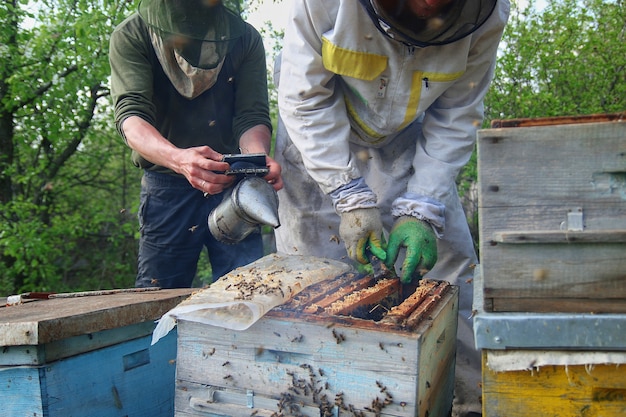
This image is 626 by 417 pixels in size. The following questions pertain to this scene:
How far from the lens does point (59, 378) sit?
1578 mm

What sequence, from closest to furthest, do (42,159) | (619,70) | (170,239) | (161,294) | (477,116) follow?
1. (161,294)
2. (477,116)
3. (170,239)
4. (619,70)
5. (42,159)

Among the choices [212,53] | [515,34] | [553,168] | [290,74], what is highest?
[515,34]

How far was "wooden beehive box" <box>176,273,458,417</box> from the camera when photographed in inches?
51.2

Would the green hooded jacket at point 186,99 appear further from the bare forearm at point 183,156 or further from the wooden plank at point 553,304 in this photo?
the wooden plank at point 553,304

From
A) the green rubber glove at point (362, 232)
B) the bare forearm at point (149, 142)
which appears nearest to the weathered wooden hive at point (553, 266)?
the green rubber glove at point (362, 232)

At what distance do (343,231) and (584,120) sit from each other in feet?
3.71

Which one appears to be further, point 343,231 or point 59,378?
point 343,231

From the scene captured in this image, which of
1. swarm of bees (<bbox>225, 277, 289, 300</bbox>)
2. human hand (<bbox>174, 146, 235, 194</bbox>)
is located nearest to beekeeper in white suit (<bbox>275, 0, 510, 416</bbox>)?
human hand (<bbox>174, 146, 235, 194</bbox>)

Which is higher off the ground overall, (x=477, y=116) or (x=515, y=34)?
(x=515, y=34)

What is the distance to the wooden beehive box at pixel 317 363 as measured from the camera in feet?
4.26

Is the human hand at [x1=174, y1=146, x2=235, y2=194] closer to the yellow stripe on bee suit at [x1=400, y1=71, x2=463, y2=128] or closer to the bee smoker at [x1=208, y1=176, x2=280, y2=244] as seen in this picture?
the bee smoker at [x1=208, y1=176, x2=280, y2=244]

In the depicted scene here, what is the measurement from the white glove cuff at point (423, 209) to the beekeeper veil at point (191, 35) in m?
1.05

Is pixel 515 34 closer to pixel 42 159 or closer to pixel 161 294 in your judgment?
pixel 161 294

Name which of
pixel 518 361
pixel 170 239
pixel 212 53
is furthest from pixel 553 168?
pixel 170 239
